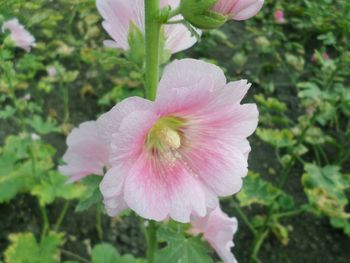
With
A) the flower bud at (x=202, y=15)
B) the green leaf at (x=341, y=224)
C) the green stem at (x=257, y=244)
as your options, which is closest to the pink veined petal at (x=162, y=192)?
the flower bud at (x=202, y=15)

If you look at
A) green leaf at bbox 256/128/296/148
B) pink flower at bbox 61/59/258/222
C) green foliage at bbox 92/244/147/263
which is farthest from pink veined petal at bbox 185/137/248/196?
green leaf at bbox 256/128/296/148

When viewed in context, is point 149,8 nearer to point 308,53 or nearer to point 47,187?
point 47,187

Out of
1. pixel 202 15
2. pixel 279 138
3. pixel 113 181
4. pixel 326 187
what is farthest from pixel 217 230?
pixel 279 138

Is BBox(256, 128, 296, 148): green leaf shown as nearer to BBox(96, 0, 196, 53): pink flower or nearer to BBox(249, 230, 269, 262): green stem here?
BBox(249, 230, 269, 262): green stem

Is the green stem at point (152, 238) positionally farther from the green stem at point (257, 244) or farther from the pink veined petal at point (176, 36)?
the green stem at point (257, 244)

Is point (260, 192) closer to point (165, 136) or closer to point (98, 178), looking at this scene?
point (98, 178)
